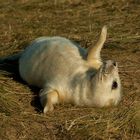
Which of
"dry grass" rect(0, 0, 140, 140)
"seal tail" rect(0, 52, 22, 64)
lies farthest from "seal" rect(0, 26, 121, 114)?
"seal tail" rect(0, 52, 22, 64)

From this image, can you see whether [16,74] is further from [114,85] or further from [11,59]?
[114,85]

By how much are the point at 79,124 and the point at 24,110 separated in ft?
2.16

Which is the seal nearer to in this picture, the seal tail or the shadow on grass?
the shadow on grass

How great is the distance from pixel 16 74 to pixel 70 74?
4.05 feet

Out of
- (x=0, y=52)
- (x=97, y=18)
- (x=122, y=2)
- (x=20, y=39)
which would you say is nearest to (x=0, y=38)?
(x=20, y=39)

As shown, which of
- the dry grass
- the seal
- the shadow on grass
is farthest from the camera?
the shadow on grass

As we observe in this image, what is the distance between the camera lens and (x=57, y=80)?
6391 millimetres

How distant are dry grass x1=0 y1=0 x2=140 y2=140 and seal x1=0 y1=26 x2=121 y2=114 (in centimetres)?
11

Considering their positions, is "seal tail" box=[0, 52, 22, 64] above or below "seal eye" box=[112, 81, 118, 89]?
below

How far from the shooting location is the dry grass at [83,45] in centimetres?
578

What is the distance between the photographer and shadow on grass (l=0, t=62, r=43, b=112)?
21.2ft

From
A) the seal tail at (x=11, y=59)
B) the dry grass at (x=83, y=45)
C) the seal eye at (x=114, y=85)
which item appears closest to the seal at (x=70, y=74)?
the seal eye at (x=114, y=85)

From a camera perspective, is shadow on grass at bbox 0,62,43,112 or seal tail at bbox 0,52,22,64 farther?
seal tail at bbox 0,52,22,64

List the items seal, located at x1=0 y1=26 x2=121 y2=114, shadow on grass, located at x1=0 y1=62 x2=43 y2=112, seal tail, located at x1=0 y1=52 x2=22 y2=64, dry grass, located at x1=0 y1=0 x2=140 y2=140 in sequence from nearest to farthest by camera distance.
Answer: dry grass, located at x1=0 y1=0 x2=140 y2=140
seal, located at x1=0 y1=26 x2=121 y2=114
shadow on grass, located at x1=0 y1=62 x2=43 y2=112
seal tail, located at x1=0 y1=52 x2=22 y2=64
